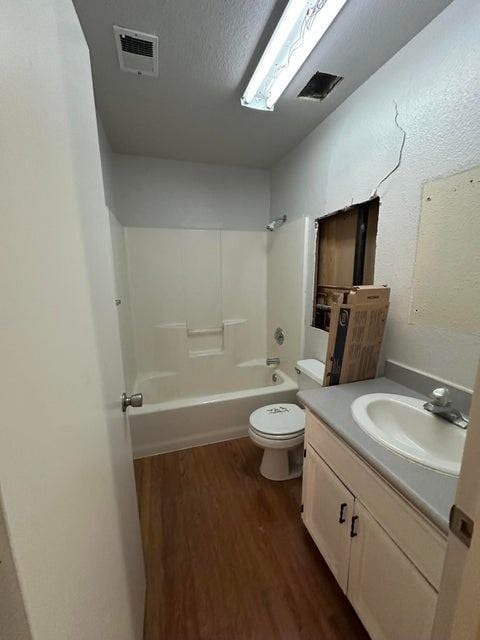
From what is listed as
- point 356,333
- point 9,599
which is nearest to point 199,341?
point 356,333

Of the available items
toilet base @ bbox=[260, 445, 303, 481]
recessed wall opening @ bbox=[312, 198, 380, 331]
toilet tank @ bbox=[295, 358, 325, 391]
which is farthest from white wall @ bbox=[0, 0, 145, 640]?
recessed wall opening @ bbox=[312, 198, 380, 331]

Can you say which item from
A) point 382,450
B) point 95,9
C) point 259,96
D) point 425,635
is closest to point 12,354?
point 382,450

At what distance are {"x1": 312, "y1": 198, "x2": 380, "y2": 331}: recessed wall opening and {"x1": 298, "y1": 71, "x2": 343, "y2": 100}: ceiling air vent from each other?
648 mm

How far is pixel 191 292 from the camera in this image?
2.61 meters

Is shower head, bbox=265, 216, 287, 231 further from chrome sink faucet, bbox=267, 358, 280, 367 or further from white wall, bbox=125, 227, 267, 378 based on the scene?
chrome sink faucet, bbox=267, 358, 280, 367

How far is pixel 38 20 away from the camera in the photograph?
413 mm

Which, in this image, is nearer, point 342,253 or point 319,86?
point 319,86

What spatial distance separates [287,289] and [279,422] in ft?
3.82

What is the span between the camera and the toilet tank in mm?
1654

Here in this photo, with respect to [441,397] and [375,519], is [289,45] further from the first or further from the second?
[375,519]

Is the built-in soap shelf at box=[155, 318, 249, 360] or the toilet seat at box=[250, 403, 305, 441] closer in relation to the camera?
the toilet seat at box=[250, 403, 305, 441]

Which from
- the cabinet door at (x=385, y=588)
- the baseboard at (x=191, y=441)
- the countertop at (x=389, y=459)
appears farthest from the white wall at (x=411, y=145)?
the baseboard at (x=191, y=441)

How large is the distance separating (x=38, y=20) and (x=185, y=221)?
2.13 meters

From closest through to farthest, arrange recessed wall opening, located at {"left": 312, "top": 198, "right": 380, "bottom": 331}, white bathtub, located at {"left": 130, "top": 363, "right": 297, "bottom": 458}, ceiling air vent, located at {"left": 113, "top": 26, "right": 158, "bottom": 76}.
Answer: ceiling air vent, located at {"left": 113, "top": 26, "right": 158, "bottom": 76}
recessed wall opening, located at {"left": 312, "top": 198, "right": 380, "bottom": 331}
white bathtub, located at {"left": 130, "top": 363, "right": 297, "bottom": 458}
